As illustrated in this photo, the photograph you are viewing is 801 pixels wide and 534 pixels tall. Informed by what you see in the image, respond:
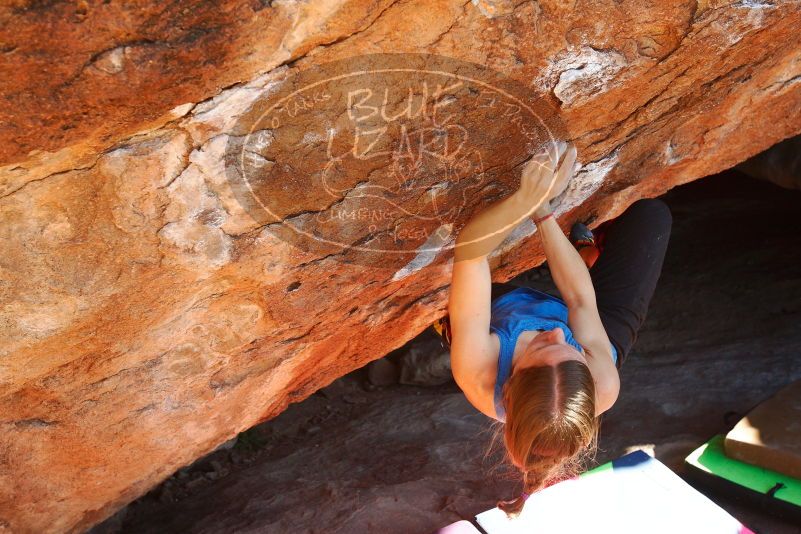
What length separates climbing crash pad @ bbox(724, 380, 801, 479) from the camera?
256cm

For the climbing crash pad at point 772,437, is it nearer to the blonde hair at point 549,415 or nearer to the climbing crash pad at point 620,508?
the climbing crash pad at point 620,508

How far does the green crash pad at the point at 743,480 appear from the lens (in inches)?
98.7

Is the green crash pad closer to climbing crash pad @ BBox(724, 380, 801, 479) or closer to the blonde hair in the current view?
climbing crash pad @ BBox(724, 380, 801, 479)

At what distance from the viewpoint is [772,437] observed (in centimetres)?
264

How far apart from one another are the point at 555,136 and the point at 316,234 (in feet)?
2.26

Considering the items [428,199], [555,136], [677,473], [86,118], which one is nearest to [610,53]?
[555,136]

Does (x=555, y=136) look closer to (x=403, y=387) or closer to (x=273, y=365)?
(x=273, y=365)

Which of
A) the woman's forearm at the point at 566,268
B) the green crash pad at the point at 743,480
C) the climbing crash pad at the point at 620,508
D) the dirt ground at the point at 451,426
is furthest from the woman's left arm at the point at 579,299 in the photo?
the green crash pad at the point at 743,480

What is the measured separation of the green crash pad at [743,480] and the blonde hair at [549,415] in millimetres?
1292

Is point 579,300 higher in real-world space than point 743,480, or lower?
higher

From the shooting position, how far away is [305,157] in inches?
64.7

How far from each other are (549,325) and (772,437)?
52.7 inches


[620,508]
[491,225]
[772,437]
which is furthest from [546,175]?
[772,437]

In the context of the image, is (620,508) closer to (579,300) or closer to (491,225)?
(579,300)
